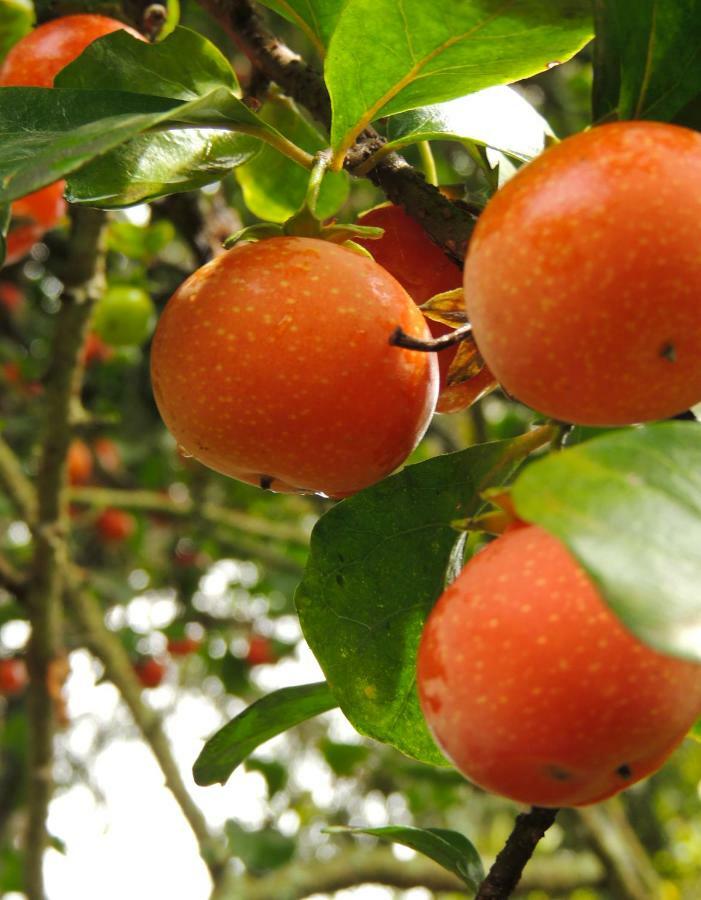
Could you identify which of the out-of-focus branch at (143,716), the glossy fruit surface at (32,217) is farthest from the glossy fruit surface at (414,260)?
the out-of-focus branch at (143,716)

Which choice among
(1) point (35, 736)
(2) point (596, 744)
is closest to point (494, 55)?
(2) point (596, 744)

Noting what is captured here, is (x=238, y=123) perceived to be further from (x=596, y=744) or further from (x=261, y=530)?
(x=261, y=530)

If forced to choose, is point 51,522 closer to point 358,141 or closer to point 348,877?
point 348,877

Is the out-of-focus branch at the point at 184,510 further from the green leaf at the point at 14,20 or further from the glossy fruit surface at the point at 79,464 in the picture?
the green leaf at the point at 14,20

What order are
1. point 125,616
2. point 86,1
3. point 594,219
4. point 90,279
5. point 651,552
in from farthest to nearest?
point 125,616, point 90,279, point 86,1, point 594,219, point 651,552

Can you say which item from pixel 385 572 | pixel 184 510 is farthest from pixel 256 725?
pixel 184 510

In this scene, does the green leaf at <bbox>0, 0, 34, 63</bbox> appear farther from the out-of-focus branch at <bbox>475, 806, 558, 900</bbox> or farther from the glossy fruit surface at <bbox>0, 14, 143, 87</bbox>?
the out-of-focus branch at <bbox>475, 806, 558, 900</bbox>
